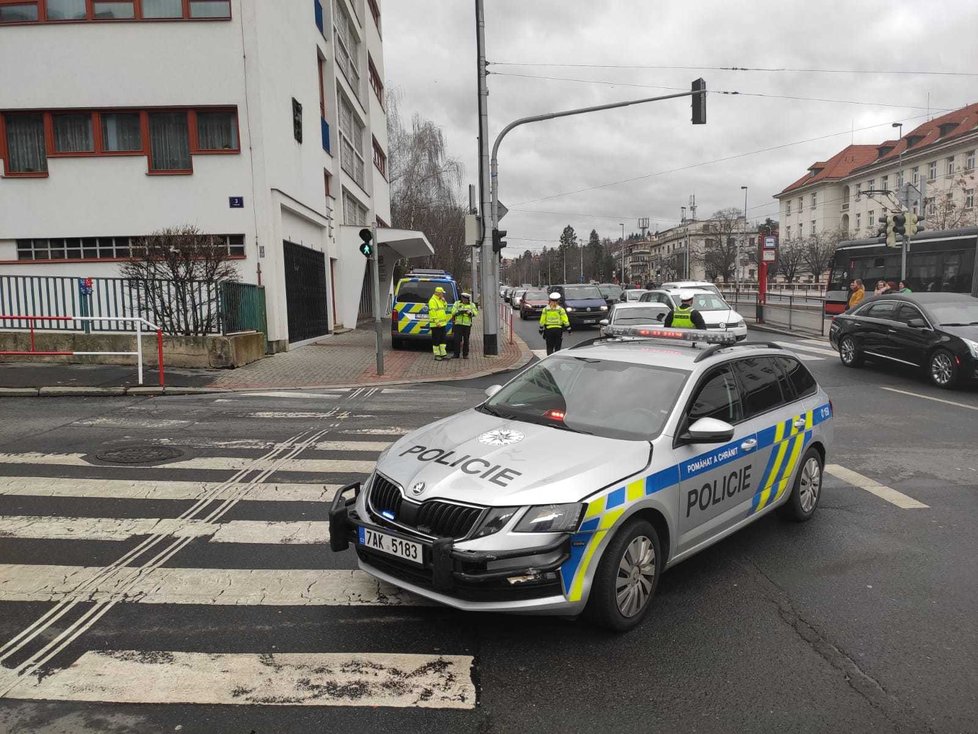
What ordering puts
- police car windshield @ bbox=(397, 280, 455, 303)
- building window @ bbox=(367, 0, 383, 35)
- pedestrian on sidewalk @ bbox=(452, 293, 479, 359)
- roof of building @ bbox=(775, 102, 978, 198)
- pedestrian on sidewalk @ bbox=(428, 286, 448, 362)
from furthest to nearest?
roof of building @ bbox=(775, 102, 978, 198) < building window @ bbox=(367, 0, 383, 35) < police car windshield @ bbox=(397, 280, 455, 303) < pedestrian on sidewalk @ bbox=(428, 286, 448, 362) < pedestrian on sidewalk @ bbox=(452, 293, 479, 359)

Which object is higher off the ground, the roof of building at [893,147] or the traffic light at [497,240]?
the roof of building at [893,147]

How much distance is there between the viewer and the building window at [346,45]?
27672 millimetres

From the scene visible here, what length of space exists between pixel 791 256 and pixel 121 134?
7358 centimetres

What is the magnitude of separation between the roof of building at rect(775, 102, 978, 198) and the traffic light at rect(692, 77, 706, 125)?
62093 mm

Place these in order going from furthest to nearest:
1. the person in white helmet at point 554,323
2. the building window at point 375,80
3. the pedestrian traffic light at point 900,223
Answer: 1. the building window at point 375,80
2. the pedestrian traffic light at point 900,223
3. the person in white helmet at point 554,323

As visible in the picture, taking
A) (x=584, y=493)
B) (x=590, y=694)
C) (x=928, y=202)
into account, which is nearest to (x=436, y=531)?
(x=584, y=493)

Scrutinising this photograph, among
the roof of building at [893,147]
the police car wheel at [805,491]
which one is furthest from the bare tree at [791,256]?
the police car wheel at [805,491]

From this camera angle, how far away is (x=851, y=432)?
30.8ft

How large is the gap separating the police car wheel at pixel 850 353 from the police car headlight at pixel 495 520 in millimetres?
14075

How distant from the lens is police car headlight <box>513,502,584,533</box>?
11.9 feet

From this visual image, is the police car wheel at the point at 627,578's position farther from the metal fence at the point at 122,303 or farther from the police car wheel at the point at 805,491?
the metal fence at the point at 122,303

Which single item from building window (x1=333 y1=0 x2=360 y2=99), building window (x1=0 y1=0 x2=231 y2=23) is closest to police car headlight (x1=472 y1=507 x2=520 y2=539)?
building window (x1=0 y1=0 x2=231 y2=23)

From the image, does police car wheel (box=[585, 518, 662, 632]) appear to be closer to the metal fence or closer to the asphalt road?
the asphalt road

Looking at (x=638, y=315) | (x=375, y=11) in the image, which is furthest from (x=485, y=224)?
(x=375, y=11)
